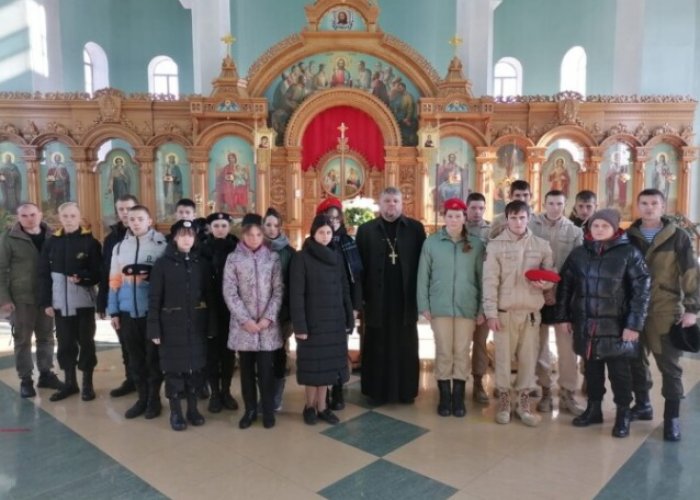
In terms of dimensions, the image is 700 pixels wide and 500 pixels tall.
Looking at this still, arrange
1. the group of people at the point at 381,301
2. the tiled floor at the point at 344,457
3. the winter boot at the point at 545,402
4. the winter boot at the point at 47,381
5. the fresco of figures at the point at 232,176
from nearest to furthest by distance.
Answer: the tiled floor at the point at 344,457 → the group of people at the point at 381,301 → the winter boot at the point at 545,402 → the winter boot at the point at 47,381 → the fresco of figures at the point at 232,176

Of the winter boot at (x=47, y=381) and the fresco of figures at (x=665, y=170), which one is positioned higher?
the fresco of figures at (x=665, y=170)

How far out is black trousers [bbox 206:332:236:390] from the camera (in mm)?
4094

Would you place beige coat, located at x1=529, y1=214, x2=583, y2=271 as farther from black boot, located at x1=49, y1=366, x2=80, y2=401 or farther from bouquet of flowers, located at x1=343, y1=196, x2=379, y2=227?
black boot, located at x1=49, y1=366, x2=80, y2=401

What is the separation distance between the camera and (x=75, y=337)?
4.41 metres

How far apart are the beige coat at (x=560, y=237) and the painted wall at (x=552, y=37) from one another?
13.8 metres

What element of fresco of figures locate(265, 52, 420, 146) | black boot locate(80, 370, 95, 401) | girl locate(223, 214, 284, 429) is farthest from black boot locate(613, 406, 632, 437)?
fresco of figures locate(265, 52, 420, 146)

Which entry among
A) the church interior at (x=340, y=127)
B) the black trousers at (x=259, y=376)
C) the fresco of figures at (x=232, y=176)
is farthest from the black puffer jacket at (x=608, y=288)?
the fresco of figures at (x=232, y=176)

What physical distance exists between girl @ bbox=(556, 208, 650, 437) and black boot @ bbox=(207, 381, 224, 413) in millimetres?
2869

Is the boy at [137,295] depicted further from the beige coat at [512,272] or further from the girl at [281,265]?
the beige coat at [512,272]

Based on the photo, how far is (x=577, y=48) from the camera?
16.4m

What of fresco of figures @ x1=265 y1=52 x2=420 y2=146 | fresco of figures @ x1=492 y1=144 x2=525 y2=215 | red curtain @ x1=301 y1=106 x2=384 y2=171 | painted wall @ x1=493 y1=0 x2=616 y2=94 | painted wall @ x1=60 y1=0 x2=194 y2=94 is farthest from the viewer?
painted wall @ x1=60 y1=0 x2=194 y2=94

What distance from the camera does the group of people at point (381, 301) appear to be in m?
3.59

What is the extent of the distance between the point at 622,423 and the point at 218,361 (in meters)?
3.14

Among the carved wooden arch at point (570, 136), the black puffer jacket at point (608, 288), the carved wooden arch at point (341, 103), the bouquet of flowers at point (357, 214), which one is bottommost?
the black puffer jacket at point (608, 288)
